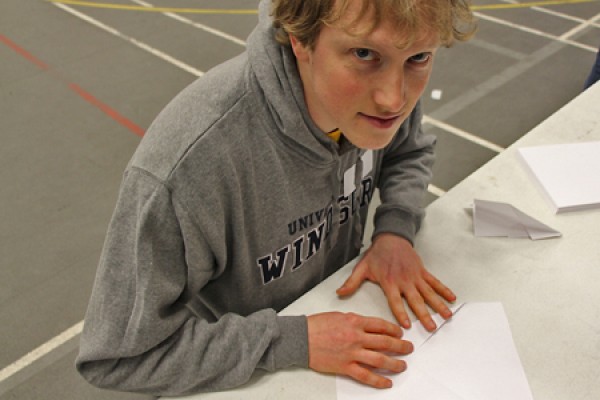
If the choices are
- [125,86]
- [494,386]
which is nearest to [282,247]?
[494,386]

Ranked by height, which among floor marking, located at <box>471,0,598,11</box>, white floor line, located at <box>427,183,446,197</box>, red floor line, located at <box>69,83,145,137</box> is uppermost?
floor marking, located at <box>471,0,598,11</box>

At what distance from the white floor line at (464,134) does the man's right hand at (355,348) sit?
6.97 feet

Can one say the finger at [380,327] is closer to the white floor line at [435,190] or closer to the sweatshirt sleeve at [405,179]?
the sweatshirt sleeve at [405,179]

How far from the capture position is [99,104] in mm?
3240

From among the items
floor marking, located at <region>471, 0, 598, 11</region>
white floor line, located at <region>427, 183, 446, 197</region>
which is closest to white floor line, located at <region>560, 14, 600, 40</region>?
floor marking, located at <region>471, 0, 598, 11</region>

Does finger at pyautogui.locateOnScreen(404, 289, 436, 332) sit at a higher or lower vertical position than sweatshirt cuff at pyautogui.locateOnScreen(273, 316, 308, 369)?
lower

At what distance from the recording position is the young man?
2.55 feet

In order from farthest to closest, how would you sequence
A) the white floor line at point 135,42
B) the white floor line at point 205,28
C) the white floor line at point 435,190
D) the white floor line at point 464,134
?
the white floor line at point 205,28 < the white floor line at point 135,42 < the white floor line at point 464,134 < the white floor line at point 435,190

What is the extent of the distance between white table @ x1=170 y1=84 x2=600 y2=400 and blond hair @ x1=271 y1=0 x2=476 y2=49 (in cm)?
46

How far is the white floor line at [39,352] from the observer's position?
1854 mm

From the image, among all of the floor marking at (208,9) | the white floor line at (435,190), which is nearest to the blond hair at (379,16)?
the white floor line at (435,190)

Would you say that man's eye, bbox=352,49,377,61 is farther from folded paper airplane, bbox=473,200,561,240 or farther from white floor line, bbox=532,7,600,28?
white floor line, bbox=532,7,600,28

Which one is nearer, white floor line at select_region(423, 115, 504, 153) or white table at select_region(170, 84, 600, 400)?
white table at select_region(170, 84, 600, 400)

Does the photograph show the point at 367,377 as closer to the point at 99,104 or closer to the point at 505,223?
the point at 505,223
